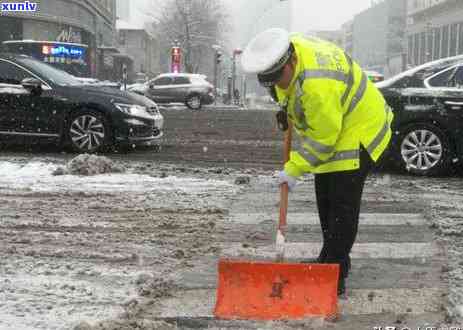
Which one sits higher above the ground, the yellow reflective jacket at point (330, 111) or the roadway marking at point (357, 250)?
the yellow reflective jacket at point (330, 111)

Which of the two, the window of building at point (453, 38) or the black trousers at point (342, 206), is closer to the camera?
the black trousers at point (342, 206)

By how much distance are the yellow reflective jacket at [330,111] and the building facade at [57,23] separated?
2863 cm

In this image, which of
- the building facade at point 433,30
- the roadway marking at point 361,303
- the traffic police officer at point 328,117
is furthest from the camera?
the building facade at point 433,30

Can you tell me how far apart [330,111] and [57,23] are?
133 feet

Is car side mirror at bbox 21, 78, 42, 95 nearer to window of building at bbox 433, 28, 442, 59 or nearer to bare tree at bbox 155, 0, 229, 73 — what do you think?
bare tree at bbox 155, 0, 229, 73

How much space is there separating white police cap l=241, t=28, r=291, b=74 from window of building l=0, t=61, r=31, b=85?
302 inches

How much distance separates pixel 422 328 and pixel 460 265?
4.29 ft

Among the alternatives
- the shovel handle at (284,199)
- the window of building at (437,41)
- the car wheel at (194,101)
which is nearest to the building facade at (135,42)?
the window of building at (437,41)

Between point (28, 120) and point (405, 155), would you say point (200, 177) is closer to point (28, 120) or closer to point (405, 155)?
point (405, 155)

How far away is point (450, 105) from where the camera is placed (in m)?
8.63

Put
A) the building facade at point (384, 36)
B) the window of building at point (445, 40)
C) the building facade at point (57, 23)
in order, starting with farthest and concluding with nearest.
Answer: the building facade at point (384, 36)
the window of building at point (445, 40)
the building facade at point (57, 23)

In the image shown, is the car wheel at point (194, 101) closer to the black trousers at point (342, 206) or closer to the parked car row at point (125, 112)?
the parked car row at point (125, 112)

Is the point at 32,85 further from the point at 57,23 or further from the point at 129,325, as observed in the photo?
the point at 57,23

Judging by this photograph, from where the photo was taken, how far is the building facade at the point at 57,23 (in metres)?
38.8
